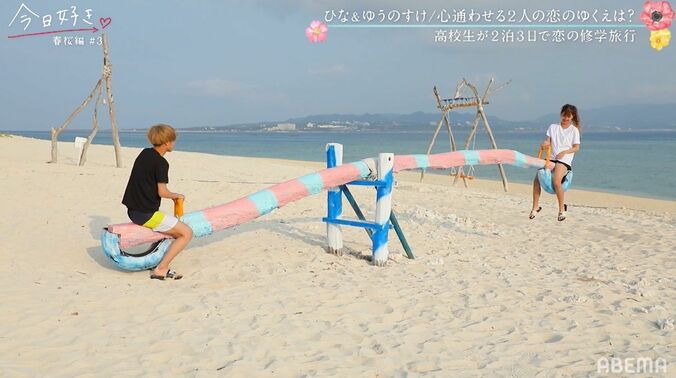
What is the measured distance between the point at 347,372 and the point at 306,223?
5.00m

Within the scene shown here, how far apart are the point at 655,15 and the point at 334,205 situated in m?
6.19

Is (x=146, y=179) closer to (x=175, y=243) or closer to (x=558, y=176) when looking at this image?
(x=175, y=243)

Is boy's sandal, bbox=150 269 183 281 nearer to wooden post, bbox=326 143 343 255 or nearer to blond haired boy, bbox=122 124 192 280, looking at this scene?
blond haired boy, bbox=122 124 192 280

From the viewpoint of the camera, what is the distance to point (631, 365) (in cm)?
345

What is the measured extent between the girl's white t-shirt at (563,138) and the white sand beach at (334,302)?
126 centimetres

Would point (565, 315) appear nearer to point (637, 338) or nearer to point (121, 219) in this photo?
point (637, 338)

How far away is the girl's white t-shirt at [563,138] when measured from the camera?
6824mm

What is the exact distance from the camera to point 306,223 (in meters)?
8.37

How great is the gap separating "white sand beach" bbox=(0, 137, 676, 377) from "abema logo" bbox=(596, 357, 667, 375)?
59 mm

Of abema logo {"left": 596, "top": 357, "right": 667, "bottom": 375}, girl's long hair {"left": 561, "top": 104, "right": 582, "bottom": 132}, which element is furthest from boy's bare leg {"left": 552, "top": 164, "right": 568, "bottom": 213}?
abema logo {"left": 596, "top": 357, "right": 667, "bottom": 375}

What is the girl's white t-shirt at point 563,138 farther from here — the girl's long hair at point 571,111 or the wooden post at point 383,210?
the wooden post at point 383,210

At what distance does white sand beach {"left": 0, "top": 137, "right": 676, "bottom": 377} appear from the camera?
11.8 ft

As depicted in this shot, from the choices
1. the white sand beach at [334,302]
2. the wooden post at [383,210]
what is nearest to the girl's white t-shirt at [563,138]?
the white sand beach at [334,302]

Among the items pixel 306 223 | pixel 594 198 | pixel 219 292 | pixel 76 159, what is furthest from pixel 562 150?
pixel 76 159
